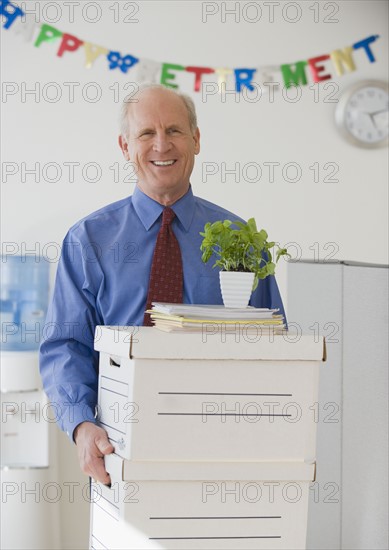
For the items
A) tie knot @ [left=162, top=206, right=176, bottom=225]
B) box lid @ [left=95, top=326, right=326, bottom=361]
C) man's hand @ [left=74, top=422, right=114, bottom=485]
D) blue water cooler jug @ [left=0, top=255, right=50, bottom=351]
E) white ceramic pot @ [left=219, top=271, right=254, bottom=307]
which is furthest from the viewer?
blue water cooler jug @ [left=0, top=255, right=50, bottom=351]

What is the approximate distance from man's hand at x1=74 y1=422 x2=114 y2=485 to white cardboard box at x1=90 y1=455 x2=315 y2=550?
66mm

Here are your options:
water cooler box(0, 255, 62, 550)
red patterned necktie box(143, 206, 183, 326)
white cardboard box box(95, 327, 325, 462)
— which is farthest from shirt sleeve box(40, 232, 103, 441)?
water cooler box(0, 255, 62, 550)

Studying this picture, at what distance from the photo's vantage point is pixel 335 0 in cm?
379

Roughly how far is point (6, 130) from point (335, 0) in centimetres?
162

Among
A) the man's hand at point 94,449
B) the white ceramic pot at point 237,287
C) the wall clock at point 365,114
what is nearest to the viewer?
the man's hand at point 94,449

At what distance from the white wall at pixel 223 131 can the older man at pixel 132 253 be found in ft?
5.35

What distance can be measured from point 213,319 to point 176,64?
2.33m

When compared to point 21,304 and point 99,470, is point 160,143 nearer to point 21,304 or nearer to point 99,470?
point 99,470

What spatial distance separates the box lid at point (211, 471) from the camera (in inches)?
57.0

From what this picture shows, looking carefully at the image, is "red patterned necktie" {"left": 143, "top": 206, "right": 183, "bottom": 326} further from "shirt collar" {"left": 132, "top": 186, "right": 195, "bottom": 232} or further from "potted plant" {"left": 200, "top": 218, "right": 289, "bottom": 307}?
"potted plant" {"left": 200, "top": 218, "right": 289, "bottom": 307}

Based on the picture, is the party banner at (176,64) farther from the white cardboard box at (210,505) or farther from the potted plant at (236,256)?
the white cardboard box at (210,505)

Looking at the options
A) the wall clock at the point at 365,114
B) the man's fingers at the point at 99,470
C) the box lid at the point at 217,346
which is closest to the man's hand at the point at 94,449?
the man's fingers at the point at 99,470

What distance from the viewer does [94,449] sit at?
1.60 meters

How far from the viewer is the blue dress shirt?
1.81 meters
